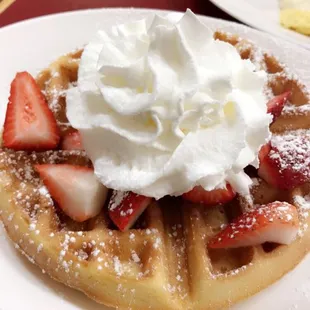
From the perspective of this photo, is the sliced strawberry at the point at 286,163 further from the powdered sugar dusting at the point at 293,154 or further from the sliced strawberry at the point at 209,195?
the sliced strawberry at the point at 209,195

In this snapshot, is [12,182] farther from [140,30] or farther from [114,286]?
[140,30]

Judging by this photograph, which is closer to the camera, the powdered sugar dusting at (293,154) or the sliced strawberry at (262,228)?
the sliced strawberry at (262,228)

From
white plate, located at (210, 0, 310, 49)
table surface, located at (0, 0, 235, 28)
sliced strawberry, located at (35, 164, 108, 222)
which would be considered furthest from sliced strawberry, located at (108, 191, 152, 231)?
table surface, located at (0, 0, 235, 28)

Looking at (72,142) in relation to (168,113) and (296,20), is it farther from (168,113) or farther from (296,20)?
(296,20)

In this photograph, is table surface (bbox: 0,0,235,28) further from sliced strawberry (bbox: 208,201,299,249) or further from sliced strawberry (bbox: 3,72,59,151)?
sliced strawberry (bbox: 208,201,299,249)

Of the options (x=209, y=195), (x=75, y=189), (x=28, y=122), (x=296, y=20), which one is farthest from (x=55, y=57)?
(x=296, y=20)

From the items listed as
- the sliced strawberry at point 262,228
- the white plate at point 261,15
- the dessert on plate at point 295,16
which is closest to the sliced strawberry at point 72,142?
the sliced strawberry at point 262,228
